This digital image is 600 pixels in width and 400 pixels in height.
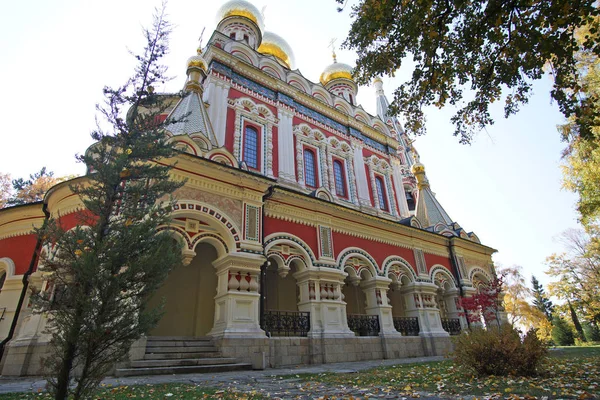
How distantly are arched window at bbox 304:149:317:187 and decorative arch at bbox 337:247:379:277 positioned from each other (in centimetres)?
445

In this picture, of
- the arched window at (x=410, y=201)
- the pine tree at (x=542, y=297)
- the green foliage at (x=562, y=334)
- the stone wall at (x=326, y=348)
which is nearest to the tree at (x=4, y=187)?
the stone wall at (x=326, y=348)

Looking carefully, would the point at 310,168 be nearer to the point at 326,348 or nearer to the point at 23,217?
the point at 326,348

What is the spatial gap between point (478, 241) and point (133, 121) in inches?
693

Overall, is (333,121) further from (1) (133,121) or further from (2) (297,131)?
(1) (133,121)

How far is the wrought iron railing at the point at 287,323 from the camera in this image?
9.30 m

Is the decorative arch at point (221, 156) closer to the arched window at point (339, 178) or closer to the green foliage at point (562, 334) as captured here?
the arched window at point (339, 178)

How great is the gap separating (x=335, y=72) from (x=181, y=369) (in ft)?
68.3

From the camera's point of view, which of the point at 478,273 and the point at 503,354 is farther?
the point at 478,273

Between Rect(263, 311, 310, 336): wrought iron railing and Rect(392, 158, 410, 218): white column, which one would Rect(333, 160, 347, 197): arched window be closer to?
Rect(392, 158, 410, 218): white column

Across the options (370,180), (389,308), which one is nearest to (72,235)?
(389,308)

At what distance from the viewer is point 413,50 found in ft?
21.9

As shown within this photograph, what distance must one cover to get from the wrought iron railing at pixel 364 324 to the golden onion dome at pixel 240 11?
16.5 metres

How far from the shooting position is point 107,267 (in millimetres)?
3541

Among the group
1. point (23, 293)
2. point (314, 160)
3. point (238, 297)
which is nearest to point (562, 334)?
point (314, 160)
